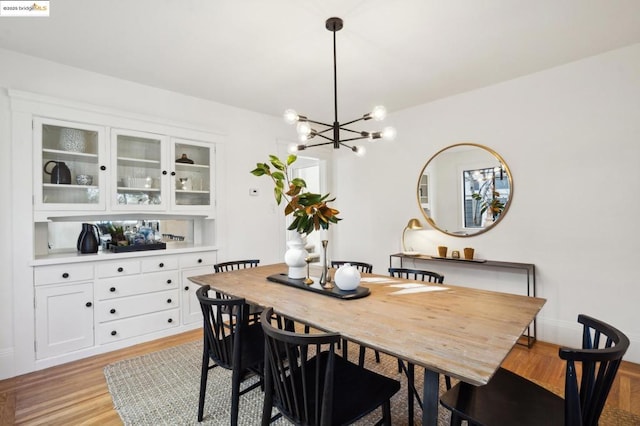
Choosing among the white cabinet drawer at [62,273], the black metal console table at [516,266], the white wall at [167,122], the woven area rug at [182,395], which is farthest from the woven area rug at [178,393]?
the black metal console table at [516,266]

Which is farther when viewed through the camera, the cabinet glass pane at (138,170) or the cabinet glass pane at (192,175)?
the cabinet glass pane at (192,175)

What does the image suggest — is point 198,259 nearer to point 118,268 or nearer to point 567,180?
point 118,268

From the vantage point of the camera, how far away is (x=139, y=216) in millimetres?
3363

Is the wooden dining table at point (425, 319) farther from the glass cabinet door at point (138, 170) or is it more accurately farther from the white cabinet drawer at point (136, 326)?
the glass cabinet door at point (138, 170)

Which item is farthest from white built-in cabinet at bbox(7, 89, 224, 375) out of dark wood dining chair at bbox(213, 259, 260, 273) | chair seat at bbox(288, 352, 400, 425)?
chair seat at bbox(288, 352, 400, 425)

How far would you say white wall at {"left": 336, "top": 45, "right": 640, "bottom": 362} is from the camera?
104 inches

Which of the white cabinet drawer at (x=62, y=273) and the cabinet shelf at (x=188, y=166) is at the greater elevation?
the cabinet shelf at (x=188, y=166)

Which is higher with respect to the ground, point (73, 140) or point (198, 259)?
point (73, 140)

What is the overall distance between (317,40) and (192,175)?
2047 millimetres

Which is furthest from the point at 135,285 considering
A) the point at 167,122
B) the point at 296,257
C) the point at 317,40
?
the point at 317,40

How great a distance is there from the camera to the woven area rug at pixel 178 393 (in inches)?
76.7

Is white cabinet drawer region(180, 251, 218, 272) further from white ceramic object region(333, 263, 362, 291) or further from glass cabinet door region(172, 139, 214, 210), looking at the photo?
white ceramic object region(333, 263, 362, 291)

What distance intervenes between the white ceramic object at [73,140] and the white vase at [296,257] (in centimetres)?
219

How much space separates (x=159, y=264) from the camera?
3.21 metres
